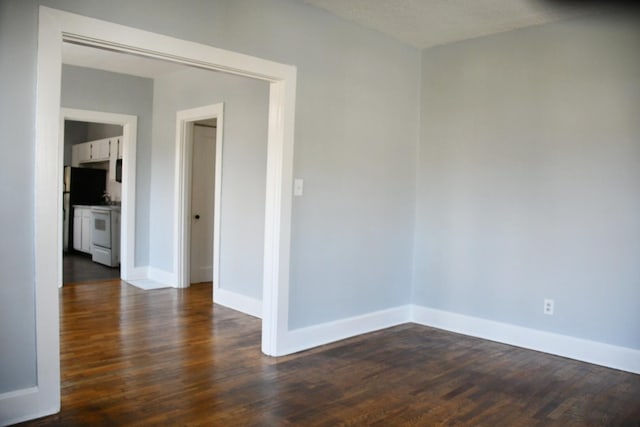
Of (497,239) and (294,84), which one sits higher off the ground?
(294,84)

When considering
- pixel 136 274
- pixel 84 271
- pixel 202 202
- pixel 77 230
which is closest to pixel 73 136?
pixel 77 230

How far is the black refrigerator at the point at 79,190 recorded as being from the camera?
8.52 m

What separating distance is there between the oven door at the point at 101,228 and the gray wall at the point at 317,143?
460cm

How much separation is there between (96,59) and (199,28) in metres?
3.07

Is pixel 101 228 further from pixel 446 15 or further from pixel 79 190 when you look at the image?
pixel 446 15

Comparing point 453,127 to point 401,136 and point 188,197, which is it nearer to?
point 401,136

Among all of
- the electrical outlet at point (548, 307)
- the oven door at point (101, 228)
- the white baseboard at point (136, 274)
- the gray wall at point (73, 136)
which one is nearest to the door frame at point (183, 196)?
the white baseboard at point (136, 274)

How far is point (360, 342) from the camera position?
4.03 m

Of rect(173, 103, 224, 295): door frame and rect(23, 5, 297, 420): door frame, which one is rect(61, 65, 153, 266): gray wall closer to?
rect(173, 103, 224, 295): door frame

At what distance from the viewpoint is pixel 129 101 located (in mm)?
6230

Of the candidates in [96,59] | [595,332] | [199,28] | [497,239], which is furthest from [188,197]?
[595,332]

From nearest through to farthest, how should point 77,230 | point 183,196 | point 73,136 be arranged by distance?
point 183,196 → point 77,230 → point 73,136

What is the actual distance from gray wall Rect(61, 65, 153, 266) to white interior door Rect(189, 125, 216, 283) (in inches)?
27.5

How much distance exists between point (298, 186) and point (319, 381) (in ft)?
4.59
